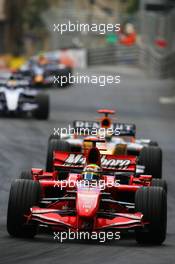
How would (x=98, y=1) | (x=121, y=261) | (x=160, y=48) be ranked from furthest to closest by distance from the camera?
(x=98, y=1) → (x=160, y=48) → (x=121, y=261)

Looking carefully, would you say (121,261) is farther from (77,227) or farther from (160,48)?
(160,48)

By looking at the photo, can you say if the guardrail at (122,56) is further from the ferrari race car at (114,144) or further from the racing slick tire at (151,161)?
the racing slick tire at (151,161)

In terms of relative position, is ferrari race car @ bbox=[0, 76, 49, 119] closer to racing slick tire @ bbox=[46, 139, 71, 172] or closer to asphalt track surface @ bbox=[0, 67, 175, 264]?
asphalt track surface @ bbox=[0, 67, 175, 264]

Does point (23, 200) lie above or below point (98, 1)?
below

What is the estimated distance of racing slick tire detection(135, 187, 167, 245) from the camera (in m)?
12.0

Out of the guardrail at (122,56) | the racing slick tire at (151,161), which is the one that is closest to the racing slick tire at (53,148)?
the racing slick tire at (151,161)

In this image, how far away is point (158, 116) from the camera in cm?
3434

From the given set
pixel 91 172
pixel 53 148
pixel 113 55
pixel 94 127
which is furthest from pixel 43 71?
pixel 91 172

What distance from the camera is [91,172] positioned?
41.9 ft

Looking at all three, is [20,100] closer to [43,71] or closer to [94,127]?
[94,127]

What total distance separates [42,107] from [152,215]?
56.9 feet

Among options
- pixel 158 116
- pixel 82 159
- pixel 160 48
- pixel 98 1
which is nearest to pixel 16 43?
pixel 98 1

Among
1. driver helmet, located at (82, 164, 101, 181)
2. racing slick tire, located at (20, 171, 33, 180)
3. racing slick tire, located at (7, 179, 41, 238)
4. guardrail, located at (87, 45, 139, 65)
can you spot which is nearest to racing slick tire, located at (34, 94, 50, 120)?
racing slick tire, located at (20, 171, 33, 180)

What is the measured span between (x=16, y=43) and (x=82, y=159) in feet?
188
